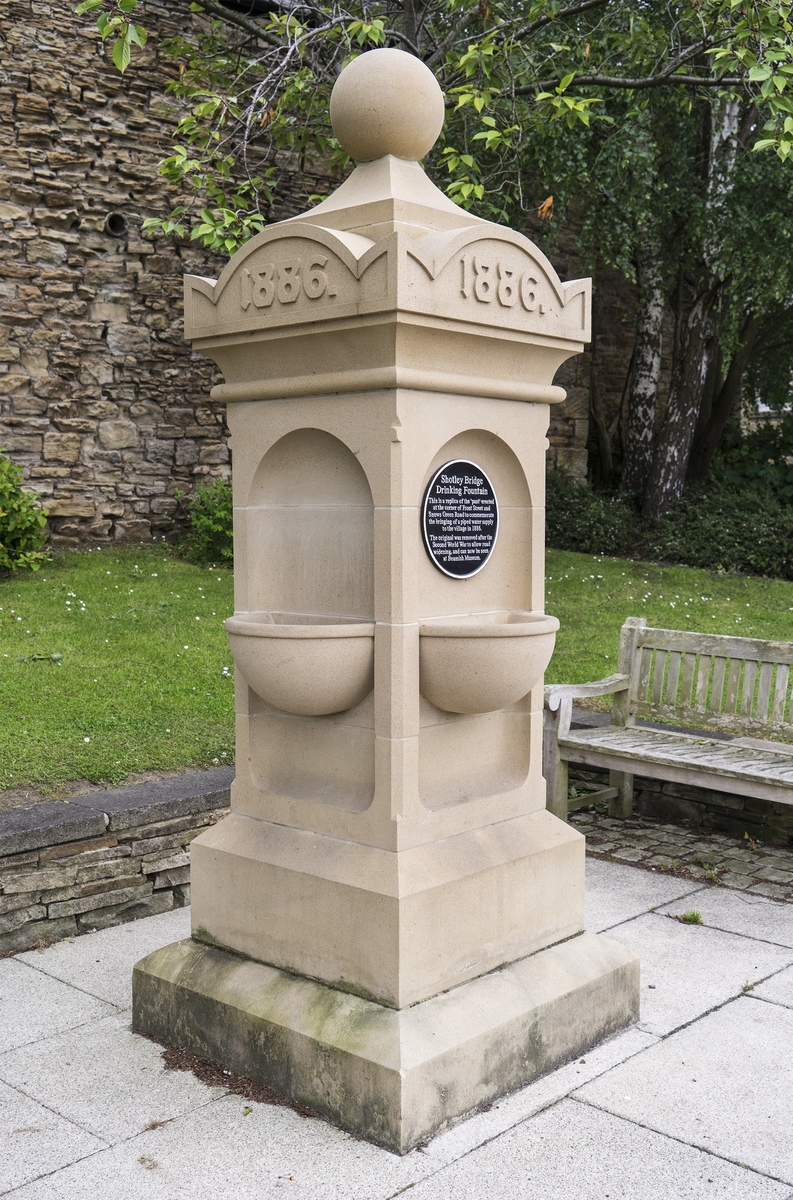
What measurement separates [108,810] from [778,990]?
253 cm

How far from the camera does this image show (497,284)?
3232mm

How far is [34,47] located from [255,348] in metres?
8.58

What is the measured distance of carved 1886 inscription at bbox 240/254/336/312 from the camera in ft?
10.2

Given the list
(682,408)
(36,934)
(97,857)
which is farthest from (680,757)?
(682,408)

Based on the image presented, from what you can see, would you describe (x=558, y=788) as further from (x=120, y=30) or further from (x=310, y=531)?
(x=120, y=30)

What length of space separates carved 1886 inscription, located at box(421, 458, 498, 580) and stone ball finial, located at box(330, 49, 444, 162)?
3.17ft

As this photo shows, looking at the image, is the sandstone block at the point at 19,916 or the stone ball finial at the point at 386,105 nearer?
the stone ball finial at the point at 386,105

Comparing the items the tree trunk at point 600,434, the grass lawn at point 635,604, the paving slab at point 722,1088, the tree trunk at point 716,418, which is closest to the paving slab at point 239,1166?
the paving slab at point 722,1088

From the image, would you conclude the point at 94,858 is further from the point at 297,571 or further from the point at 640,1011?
the point at 640,1011

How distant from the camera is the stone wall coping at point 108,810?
4.09m

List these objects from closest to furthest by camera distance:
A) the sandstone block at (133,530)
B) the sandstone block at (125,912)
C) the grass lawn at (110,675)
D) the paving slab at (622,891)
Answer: the sandstone block at (125,912)
the paving slab at (622,891)
the grass lawn at (110,675)
the sandstone block at (133,530)

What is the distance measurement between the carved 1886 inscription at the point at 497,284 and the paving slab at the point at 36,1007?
102 inches

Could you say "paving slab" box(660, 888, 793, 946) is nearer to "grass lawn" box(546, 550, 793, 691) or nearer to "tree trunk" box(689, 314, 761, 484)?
"grass lawn" box(546, 550, 793, 691)

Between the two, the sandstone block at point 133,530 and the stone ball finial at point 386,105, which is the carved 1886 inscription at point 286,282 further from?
the sandstone block at point 133,530
